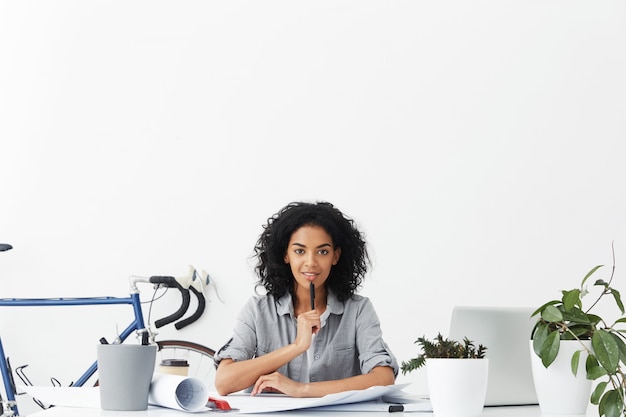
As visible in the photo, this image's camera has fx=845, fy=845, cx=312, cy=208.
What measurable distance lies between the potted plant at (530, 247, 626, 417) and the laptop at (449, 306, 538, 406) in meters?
0.10

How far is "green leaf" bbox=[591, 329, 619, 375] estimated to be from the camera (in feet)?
4.09

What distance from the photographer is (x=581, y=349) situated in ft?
4.29

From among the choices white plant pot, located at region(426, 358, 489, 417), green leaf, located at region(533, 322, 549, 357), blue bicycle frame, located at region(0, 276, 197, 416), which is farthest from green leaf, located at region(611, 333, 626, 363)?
blue bicycle frame, located at region(0, 276, 197, 416)

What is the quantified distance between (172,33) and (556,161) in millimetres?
1697

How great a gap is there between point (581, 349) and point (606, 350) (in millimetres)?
54

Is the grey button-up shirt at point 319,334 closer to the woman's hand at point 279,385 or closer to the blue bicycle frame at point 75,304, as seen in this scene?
the woman's hand at point 279,385

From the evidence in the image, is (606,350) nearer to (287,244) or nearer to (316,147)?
(287,244)

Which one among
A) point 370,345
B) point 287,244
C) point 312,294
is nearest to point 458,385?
point 312,294

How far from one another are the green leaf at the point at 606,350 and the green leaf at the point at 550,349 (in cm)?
5

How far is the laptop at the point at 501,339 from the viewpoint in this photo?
4.74 ft

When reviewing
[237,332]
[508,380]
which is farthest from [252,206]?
[508,380]

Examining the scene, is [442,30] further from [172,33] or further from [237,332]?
[237,332]

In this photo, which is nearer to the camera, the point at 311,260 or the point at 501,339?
the point at 501,339

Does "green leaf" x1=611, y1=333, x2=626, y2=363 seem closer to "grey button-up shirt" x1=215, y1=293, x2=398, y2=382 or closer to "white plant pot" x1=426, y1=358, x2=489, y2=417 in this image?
"white plant pot" x1=426, y1=358, x2=489, y2=417
